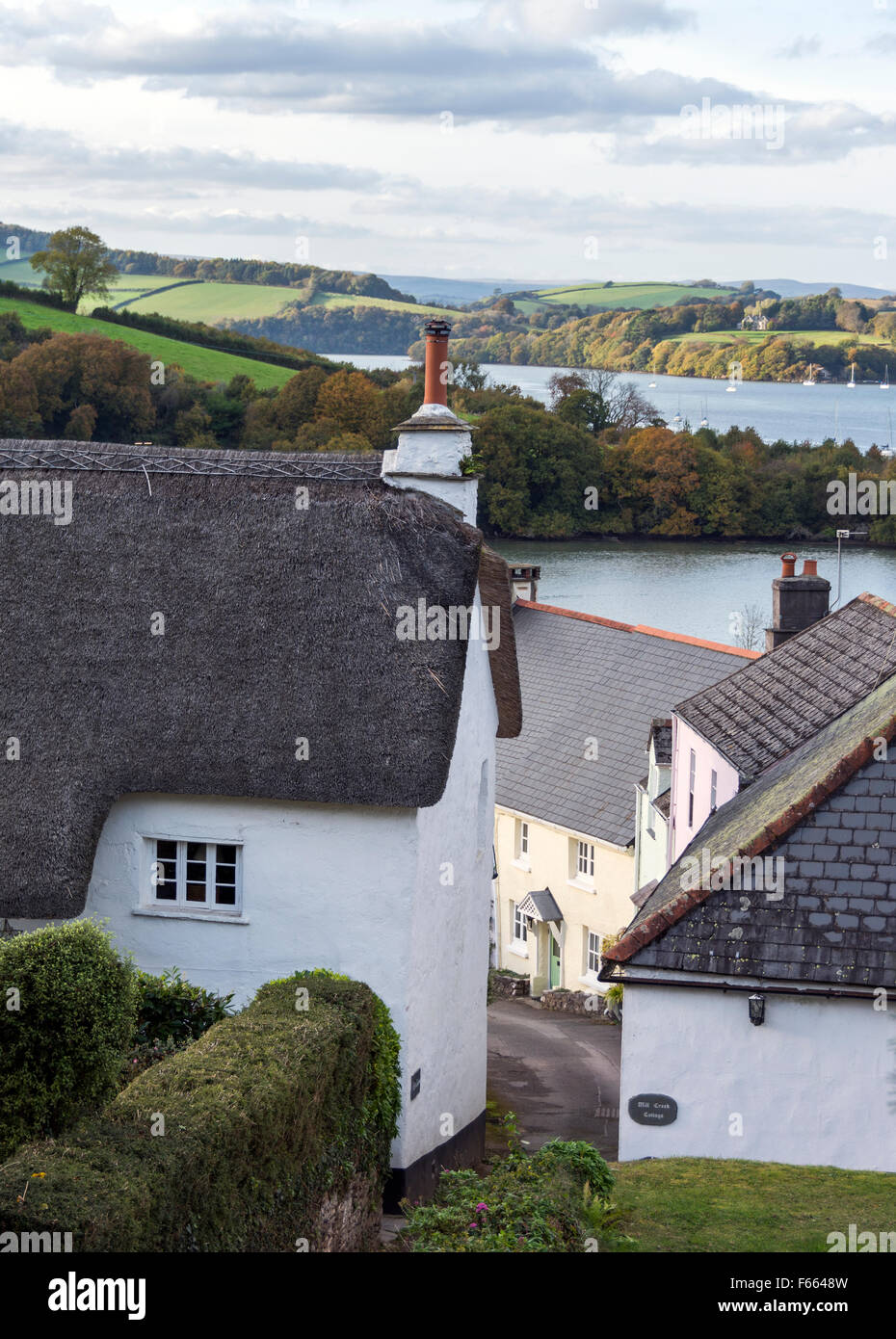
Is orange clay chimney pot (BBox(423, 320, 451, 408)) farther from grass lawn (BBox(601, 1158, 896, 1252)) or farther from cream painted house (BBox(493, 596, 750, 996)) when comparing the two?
cream painted house (BBox(493, 596, 750, 996))

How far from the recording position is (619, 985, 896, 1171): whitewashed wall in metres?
13.4

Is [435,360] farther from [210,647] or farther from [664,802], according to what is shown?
[664,802]

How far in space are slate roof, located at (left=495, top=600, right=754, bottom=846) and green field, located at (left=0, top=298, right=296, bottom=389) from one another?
61.0 m

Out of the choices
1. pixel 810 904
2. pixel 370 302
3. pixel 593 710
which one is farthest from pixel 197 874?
pixel 370 302

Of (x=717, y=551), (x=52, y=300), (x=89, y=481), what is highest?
(x=52, y=300)

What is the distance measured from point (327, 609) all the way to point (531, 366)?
439 feet

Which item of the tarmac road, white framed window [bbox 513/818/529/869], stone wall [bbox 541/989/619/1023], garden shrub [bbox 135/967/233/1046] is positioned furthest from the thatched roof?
white framed window [bbox 513/818/529/869]

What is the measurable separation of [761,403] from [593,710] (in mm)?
136252

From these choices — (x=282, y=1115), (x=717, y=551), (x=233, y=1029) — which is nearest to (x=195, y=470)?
(x=233, y=1029)

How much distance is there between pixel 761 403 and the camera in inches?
Answer: 6467

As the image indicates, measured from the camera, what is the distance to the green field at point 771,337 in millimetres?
122688

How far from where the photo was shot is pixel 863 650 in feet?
65.0

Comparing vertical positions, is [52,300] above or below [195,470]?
above

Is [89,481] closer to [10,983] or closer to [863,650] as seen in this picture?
[10,983]
